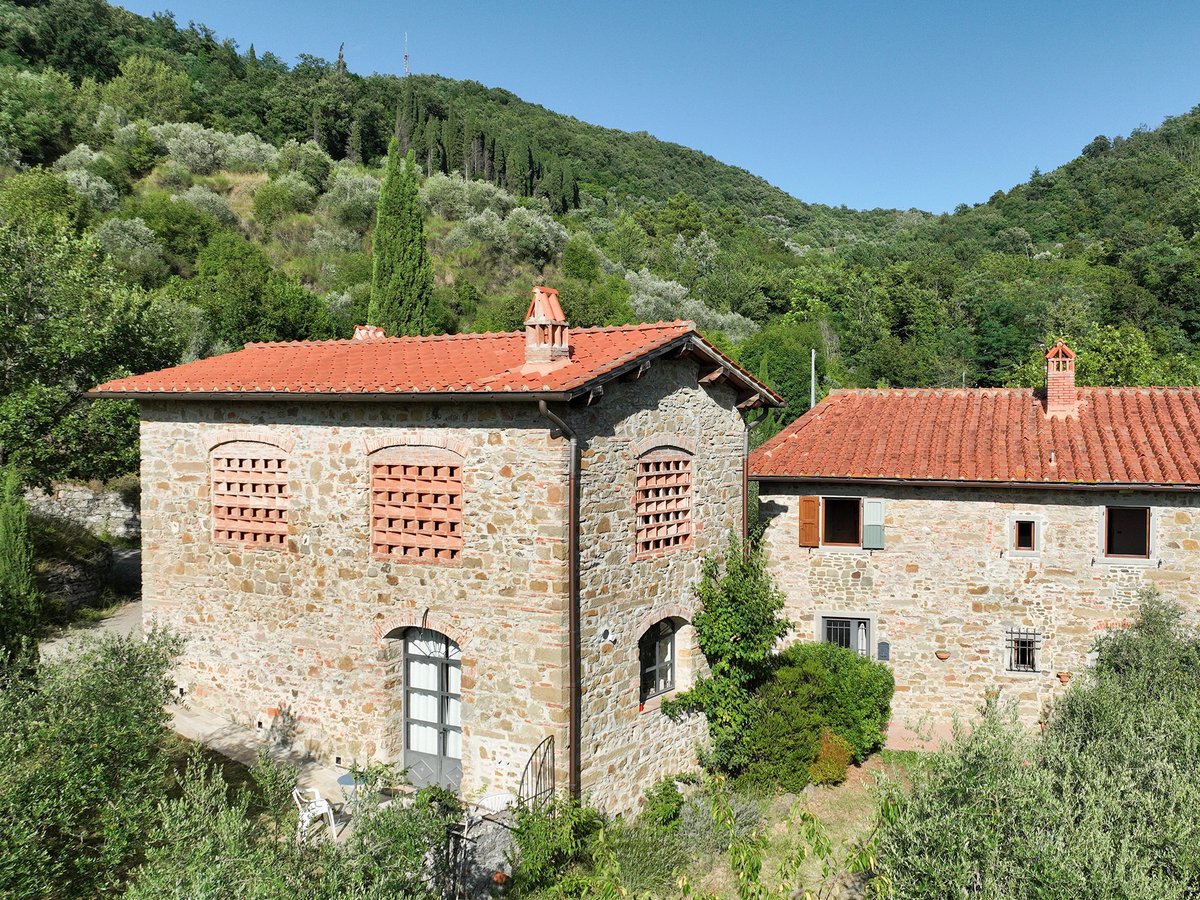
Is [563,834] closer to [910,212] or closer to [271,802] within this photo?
[271,802]

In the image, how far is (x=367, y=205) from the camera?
4812 cm

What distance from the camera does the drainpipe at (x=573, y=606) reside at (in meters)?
9.87

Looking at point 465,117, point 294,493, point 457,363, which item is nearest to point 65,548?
point 294,493

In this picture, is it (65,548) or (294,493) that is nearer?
(294,493)

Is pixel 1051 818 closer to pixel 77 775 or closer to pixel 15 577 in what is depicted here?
pixel 77 775

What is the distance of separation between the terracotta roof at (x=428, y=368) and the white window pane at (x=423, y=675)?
3901 millimetres

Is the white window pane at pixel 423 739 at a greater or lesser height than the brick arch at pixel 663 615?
lesser

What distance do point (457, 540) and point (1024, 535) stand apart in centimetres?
1076

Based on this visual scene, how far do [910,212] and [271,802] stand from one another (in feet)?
381

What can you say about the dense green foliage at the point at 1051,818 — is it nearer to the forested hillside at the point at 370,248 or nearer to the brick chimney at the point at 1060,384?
the brick chimney at the point at 1060,384

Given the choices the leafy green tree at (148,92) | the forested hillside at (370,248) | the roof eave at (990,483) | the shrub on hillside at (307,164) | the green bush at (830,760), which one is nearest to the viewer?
the green bush at (830,760)

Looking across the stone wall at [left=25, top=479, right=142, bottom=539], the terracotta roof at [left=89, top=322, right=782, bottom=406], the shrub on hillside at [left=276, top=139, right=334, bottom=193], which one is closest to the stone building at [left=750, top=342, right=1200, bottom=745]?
the terracotta roof at [left=89, top=322, right=782, bottom=406]

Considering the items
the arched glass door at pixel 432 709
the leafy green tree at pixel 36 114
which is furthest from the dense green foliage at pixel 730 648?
the leafy green tree at pixel 36 114

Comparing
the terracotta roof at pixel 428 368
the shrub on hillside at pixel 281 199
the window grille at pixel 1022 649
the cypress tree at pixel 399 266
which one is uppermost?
the shrub on hillside at pixel 281 199
